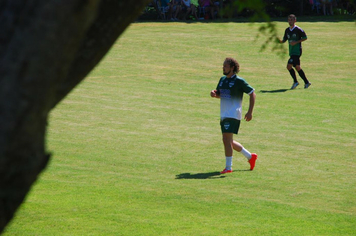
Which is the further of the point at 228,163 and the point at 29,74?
the point at 228,163

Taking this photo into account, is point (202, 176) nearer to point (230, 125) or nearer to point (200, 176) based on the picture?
point (200, 176)

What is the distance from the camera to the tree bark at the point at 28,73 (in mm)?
2367

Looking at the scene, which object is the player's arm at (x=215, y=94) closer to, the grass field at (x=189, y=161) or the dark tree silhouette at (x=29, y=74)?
the grass field at (x=189, y=161)

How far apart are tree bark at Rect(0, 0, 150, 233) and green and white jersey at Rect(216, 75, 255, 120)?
8.59 metres

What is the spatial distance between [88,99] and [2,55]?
17255mm

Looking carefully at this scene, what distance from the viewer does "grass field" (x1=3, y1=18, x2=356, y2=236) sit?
8.78 meters

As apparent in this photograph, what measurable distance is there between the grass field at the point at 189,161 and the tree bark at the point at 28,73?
1.40 metres

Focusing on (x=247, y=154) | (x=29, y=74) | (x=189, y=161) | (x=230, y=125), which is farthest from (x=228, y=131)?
(x=29, y=74)

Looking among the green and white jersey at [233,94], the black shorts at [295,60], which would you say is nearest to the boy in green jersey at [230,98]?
the green and white jersey at [233,94]

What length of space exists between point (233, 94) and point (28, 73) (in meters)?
8.88

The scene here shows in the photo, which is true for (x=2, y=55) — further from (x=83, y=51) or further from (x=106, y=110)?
(x=106, y=110)

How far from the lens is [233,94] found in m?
11.1

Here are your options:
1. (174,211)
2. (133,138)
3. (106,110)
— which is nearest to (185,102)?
(106,110)

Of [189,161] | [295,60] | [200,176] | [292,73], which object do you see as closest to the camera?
[200,176]
